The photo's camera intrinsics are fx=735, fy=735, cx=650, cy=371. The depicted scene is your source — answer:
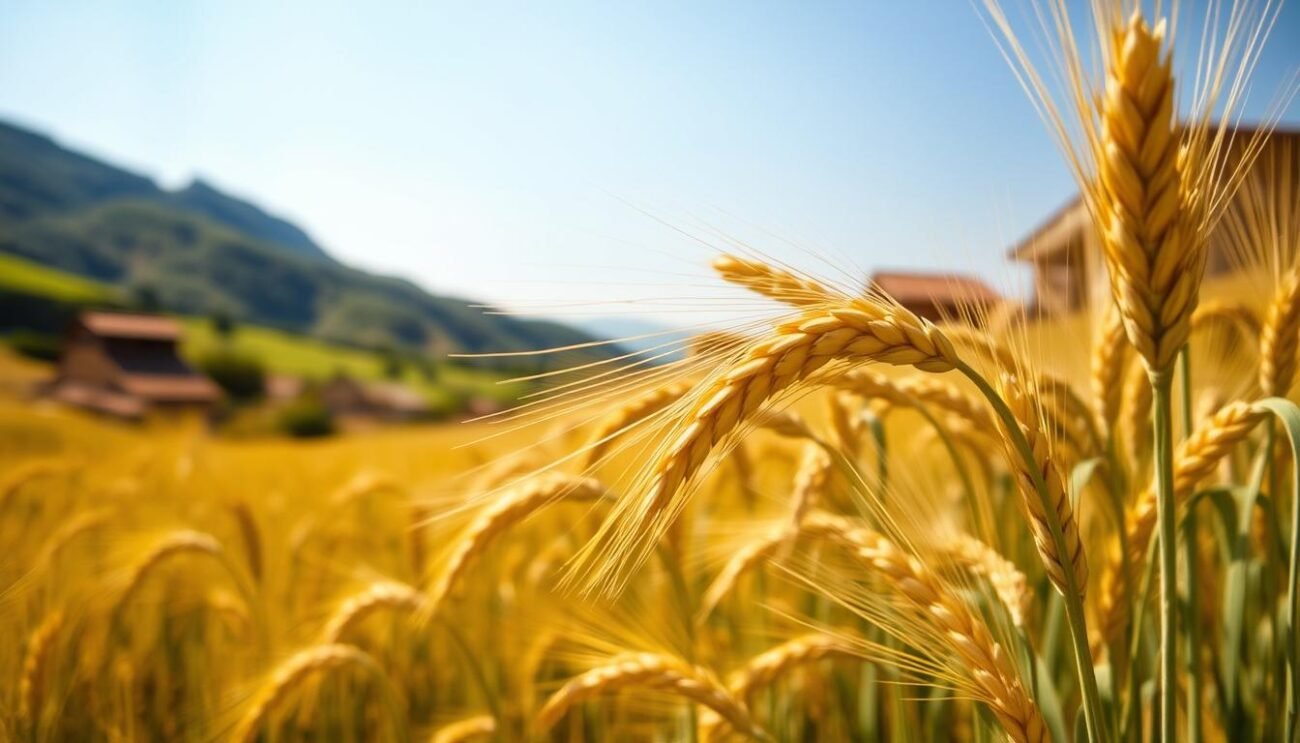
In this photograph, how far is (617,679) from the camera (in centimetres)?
103

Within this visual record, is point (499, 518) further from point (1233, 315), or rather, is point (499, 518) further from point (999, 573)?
point (1233, 315)

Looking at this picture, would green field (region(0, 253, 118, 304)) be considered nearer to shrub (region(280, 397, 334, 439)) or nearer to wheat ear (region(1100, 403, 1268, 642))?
shrub (region(280, 397, 334, 439))

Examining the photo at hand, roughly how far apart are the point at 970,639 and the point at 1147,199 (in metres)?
0.41

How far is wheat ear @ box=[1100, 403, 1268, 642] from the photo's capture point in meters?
0.79

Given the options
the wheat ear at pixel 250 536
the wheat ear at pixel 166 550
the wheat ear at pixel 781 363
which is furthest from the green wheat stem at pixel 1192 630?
the wheat ear at pixel 250 536

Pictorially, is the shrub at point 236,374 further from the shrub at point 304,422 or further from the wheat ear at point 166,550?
the wheat ear at point 166,550

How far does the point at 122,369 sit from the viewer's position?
58250 mm

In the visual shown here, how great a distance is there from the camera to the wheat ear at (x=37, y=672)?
1.46 metres

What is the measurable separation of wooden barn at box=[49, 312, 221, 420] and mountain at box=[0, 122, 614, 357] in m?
60.4

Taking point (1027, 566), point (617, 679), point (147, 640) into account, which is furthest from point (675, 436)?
point (147, 640)

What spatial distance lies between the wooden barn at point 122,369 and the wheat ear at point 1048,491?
62.6 m

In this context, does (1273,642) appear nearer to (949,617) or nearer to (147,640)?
(949,617)

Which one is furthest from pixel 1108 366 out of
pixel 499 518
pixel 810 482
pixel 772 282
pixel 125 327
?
pixel 125 327

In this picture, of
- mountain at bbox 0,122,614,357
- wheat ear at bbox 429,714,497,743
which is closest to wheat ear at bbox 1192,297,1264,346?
wheat ear at bbox 429,714,497,743
